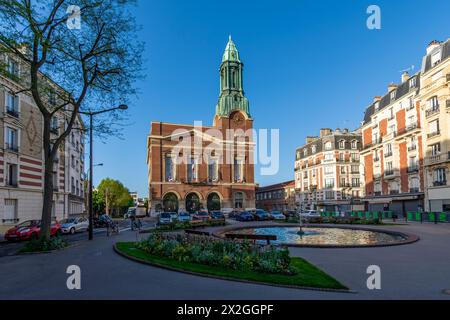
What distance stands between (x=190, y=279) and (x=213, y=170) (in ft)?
190

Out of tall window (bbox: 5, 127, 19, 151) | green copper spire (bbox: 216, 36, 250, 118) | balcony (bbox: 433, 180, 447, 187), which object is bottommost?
balcony (bbox: 433, 180, 447, 187)

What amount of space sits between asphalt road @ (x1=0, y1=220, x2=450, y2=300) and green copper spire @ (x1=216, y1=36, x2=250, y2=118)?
58.1m

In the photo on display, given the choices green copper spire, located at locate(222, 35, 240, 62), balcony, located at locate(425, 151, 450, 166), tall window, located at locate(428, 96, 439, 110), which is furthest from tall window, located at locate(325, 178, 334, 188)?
green copper spire, located at locate(222, 35, 240, 62)

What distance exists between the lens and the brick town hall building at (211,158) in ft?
203

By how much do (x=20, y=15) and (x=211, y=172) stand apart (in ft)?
175

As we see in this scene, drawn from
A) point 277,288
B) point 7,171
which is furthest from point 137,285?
point 7,171

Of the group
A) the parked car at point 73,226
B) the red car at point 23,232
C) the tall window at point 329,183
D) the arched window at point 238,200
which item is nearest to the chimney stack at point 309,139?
the tall window at point 329,183

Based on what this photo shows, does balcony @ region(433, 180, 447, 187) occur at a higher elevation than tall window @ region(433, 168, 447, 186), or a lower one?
lower

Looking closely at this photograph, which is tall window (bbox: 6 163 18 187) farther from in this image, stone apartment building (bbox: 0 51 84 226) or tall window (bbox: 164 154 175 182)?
tall window (bbox: 164 154 175 182)

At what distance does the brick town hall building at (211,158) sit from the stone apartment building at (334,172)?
1456 cm

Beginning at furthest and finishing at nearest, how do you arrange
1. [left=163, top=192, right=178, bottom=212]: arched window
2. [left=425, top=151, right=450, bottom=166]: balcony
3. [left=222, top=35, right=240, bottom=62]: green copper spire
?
1. [left=222, top=35, right=240, bottom=62]: green copper spire
2. [left=163, top=192, right=178, bottom=212]: arched window
3. [left=425, top=151, right=450, bottom=166]: balcony

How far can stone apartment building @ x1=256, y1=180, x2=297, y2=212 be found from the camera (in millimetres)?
80781

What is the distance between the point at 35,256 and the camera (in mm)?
13445
